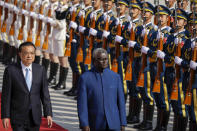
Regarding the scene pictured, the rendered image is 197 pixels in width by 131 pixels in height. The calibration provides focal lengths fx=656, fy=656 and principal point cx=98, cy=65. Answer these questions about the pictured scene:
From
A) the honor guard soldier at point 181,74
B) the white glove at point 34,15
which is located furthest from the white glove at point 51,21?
the honor guard soldier at point 181,74

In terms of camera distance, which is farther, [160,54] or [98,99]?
[160,54]

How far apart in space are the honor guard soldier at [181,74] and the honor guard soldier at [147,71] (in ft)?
1.57

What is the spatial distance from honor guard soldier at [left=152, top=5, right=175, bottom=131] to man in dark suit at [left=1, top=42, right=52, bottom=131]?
2665mm

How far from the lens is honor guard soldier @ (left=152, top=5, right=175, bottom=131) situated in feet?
27.3

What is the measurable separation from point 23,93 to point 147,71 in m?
3.21

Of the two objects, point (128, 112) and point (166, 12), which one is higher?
point (166, 12)

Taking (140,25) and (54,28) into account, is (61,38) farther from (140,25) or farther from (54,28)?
(140,25)

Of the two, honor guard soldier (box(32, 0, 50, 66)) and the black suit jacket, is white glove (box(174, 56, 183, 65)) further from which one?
honor guard soldier (box(32, 0, 50, 66))

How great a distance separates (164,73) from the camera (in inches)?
335

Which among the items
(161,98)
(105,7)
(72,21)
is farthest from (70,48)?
(161,98)

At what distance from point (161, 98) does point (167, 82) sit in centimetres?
24

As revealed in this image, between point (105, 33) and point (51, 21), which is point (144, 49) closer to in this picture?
point (105, 33)

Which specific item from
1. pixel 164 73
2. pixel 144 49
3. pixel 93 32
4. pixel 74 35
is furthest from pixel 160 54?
pixel 74 35

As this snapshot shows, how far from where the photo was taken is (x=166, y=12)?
893 centimetres
